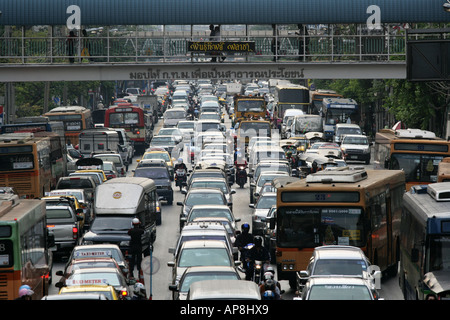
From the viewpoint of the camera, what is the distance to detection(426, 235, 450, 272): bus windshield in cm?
1833

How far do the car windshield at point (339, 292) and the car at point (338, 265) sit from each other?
Answer: 202cm

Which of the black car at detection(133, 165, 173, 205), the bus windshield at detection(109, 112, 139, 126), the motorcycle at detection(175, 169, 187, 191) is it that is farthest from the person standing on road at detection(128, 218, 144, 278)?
the bus windshield at detection(109, 112, 139, 126)

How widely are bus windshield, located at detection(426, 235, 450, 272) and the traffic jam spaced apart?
0.59 meters

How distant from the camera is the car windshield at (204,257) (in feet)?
72.5

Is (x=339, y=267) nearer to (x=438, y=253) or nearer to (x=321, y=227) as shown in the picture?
(x=438, y=253)

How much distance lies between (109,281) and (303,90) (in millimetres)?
61668

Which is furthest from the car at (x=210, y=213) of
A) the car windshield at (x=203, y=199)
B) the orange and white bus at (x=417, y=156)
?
the orange and white bus at (x=417, y=156)

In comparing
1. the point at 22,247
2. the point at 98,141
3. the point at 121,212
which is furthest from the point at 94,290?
the point at 98,141

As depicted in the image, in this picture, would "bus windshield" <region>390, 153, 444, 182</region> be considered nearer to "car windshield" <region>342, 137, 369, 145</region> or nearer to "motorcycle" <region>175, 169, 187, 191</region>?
"motorcycle" <region>175, 169, 187, 191</region>

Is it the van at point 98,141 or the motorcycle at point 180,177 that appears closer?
the motorcycle at point 180,177

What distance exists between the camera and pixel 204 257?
73.3 feet

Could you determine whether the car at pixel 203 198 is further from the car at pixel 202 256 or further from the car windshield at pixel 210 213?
the car at pixel 202 256

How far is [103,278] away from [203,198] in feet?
45.0
